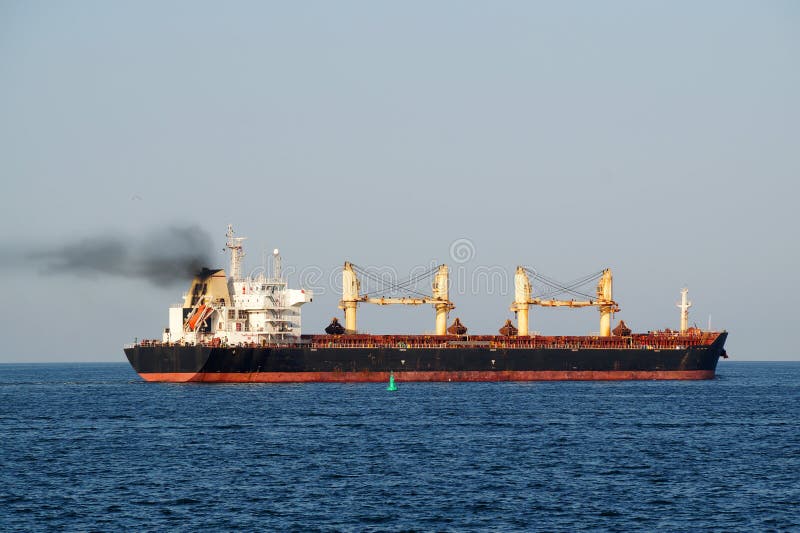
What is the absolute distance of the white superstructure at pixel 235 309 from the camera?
87.4 meters

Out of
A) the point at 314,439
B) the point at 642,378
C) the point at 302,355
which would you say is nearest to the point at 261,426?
the point at 314,439

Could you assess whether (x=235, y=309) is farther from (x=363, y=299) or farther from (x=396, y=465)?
(x=396, y=465)

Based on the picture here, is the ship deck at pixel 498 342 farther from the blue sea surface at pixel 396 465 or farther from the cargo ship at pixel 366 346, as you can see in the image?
the blue sea surface at pixel 396 465

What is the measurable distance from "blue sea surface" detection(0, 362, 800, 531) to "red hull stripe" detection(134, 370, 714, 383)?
1263 cm

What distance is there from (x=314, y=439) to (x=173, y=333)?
40674 millimetres

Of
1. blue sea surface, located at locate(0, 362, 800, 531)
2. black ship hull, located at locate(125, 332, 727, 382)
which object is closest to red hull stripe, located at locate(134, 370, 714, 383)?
black ship hull, located at locate(125, 332, 727, 382)

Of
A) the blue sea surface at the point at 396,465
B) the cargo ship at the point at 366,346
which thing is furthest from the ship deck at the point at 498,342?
the blue sea surface at the point at 396,465

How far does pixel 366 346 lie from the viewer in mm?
92688

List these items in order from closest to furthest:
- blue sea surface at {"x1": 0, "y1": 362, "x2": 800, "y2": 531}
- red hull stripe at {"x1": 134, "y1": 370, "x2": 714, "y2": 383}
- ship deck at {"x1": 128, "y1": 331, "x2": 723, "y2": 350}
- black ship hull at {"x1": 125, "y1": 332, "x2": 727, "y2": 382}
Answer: blue sea surface at {"x1": 0, "y1": 362, "x2": 800, "y2": 531} < black ship hull at {"x1": 125, "y1": 332, "x2": 727, "y2": 382} < red hull stripe at {"x1": 134, "y1": 370, "x2": 714, "y2": 383} < ship deck at {"x1": 128, "y1": 331, "x2": 723, "y2": 350}

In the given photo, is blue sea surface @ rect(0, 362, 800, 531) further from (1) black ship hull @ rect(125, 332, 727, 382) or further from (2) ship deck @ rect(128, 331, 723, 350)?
(2) ship deck @ rect(128, 331, 723, 350)

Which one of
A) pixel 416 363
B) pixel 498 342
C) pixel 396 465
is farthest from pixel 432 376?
pixel 396 465

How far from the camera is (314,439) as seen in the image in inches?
1973

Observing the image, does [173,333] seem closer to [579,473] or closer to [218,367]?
[218,367]

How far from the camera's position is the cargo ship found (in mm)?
85750
